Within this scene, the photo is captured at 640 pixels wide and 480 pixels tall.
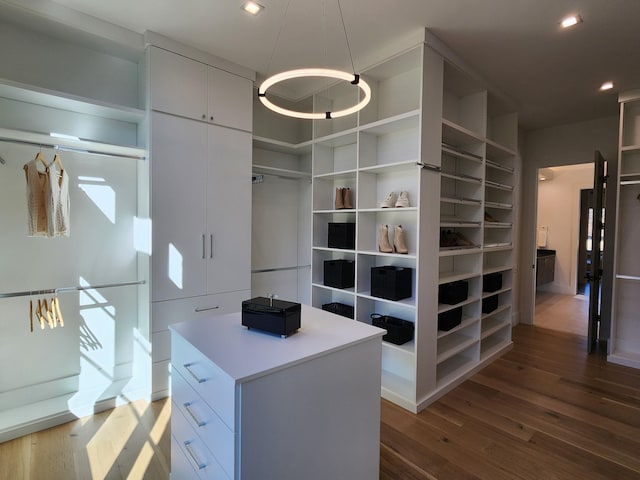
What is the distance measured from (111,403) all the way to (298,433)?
203cm

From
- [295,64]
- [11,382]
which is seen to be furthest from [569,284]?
[11,382]

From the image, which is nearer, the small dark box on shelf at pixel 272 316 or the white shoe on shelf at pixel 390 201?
the small dark box on shelf at pixel 272 316

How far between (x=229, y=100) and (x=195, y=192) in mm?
909

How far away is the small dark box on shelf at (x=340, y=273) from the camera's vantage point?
3176 mm

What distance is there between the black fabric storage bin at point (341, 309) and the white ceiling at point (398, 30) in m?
2.27

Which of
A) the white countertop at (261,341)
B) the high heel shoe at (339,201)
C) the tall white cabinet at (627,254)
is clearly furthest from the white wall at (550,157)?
the white countertop at (261,341)

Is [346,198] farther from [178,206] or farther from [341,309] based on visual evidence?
[178,206]

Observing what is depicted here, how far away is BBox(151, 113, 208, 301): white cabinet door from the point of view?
8.38ft

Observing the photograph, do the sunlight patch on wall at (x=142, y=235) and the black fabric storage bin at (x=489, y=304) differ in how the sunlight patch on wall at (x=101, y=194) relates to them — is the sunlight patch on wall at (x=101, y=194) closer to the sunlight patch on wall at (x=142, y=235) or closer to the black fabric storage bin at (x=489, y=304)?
the sunlight patch on wall at (x=142, y=235)

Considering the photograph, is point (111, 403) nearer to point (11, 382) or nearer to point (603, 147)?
point (11, 382)

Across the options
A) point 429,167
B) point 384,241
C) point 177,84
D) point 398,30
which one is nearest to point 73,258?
point 177,84

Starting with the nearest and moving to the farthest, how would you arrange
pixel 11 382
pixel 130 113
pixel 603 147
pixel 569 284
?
pixel 11 382 → pixel 130 113 → pixel 603 147 → pixel 569 284

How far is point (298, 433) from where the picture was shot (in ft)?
4.24

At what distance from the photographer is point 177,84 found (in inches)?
103
